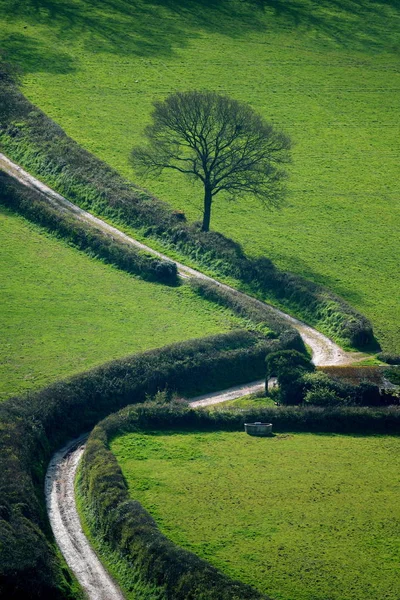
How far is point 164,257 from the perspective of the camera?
98250 mm

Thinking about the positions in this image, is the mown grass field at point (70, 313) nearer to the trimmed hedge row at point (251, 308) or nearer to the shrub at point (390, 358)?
the trimmed hedge row at point (251, 308)

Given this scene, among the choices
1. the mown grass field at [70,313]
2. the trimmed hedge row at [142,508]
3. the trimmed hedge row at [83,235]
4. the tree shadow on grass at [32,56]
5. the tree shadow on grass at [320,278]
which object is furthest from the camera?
the tree shadow on grass at [32,56]

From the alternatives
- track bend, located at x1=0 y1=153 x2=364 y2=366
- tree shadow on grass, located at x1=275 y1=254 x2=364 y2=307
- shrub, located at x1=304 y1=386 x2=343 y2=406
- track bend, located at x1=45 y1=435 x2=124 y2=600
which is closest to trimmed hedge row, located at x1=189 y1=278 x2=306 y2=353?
track bend, located at x1=0 y1=153 x2=364 y2=366

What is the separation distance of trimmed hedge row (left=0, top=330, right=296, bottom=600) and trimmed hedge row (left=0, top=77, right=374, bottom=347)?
8.66 meters

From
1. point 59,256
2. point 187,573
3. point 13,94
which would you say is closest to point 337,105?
point 13,94

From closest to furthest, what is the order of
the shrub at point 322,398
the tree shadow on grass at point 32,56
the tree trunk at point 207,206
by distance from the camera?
the shrub at point 322,398
the tree trunk at point 207,206
the tree shadow on grass at point 32,56

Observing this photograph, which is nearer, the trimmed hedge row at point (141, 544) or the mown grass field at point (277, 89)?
the trimmed hedge row at point (141, 544)

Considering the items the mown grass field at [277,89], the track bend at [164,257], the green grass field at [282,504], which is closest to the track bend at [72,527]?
the green grass field at [282,504]

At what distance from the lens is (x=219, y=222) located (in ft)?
350

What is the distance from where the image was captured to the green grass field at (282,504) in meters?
51.8

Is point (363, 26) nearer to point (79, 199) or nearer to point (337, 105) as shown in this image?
point (337, 105)

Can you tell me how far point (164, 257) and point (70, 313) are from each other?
14278 millimetres

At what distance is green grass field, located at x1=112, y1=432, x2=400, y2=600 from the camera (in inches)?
2039

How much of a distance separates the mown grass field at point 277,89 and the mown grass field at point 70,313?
45.1 feet
